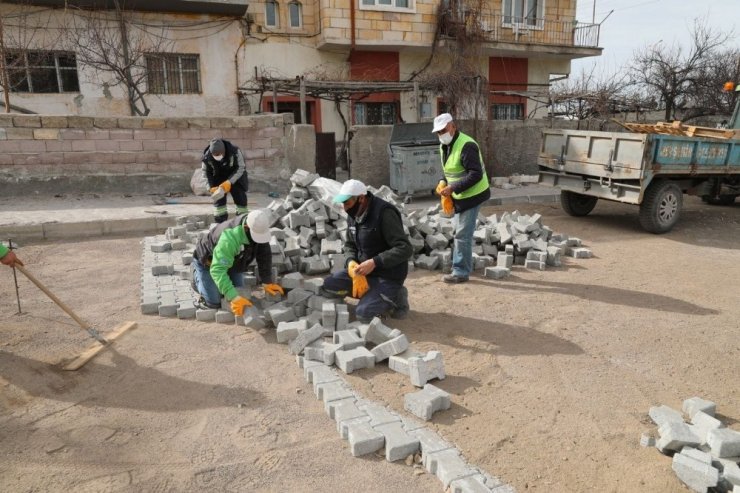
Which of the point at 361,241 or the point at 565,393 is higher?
the point at 361,241

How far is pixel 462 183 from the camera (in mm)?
5492

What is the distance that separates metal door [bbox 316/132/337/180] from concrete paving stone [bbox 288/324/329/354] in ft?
27.2

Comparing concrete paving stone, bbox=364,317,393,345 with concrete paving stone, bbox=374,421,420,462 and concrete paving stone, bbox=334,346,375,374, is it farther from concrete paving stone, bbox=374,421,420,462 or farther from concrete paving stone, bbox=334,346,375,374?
concrete paving stone, bbox=374,421,420,462

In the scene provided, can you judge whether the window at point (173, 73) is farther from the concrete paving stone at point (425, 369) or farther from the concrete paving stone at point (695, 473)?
the concrete paving stone at point (695, 473)

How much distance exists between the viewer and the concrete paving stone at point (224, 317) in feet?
15.1

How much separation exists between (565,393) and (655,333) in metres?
1.56

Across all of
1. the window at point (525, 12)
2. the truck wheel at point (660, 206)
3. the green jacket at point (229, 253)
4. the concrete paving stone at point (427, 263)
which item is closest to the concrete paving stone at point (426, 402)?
the green jacket at point (229, 253)

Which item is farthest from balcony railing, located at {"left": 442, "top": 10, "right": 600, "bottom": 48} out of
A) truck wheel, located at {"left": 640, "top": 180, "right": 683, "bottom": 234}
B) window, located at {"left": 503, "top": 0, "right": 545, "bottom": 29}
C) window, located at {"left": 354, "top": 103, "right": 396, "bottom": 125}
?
truck wheel, located at {"left": 640, "top": 180, "right": 683, "bottom": 234}

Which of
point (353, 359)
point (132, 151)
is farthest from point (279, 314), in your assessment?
point (132, 151)

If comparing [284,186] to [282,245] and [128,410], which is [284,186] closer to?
[282,245]

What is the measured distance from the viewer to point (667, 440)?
2.83 m

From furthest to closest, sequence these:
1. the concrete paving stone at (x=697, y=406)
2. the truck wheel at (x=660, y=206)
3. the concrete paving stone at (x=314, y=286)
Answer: the truck wheel at (x=660, y=206) < the concrete paving stone at (x=314, y=286) < the concrete paving stone at (x=697, y=406)

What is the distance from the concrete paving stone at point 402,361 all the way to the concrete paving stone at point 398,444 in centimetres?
78

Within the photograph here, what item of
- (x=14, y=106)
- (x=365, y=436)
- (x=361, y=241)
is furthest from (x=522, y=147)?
(x=14, y=106)
